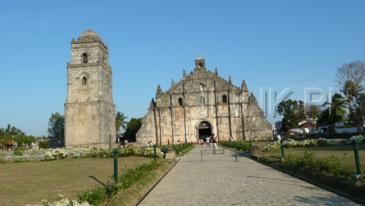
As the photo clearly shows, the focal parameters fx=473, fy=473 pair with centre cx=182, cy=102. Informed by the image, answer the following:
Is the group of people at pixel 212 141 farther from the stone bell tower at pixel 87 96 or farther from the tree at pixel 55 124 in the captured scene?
the tree at pixel 55 124

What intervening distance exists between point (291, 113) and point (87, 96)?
A: 63.4m

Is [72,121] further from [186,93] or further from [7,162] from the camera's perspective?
[7,162]

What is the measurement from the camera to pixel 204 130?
206ft

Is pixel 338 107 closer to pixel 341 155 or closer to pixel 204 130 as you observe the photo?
pixel 204 130

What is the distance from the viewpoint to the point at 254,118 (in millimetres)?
60781

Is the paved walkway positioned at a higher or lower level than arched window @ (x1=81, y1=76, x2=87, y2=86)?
lower

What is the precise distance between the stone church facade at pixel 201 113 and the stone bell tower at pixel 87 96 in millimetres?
8141

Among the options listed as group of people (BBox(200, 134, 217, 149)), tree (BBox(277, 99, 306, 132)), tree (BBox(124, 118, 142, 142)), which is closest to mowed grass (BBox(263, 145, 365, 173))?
group of people (BBox(200, 134, 217, 149))

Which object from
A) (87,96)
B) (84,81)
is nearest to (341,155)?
(87,96)

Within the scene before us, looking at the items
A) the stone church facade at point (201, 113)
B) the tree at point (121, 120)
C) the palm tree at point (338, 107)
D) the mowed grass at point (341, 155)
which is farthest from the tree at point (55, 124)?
the mowed grass at point (341, 155)

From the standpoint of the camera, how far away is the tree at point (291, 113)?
336 feet

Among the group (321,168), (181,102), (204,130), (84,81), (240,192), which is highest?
(84,81)

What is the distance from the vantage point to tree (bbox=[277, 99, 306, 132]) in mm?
102369

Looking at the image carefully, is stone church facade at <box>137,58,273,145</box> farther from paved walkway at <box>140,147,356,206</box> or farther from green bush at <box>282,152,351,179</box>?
paved walkway at <box>140,147,356,206</box>
